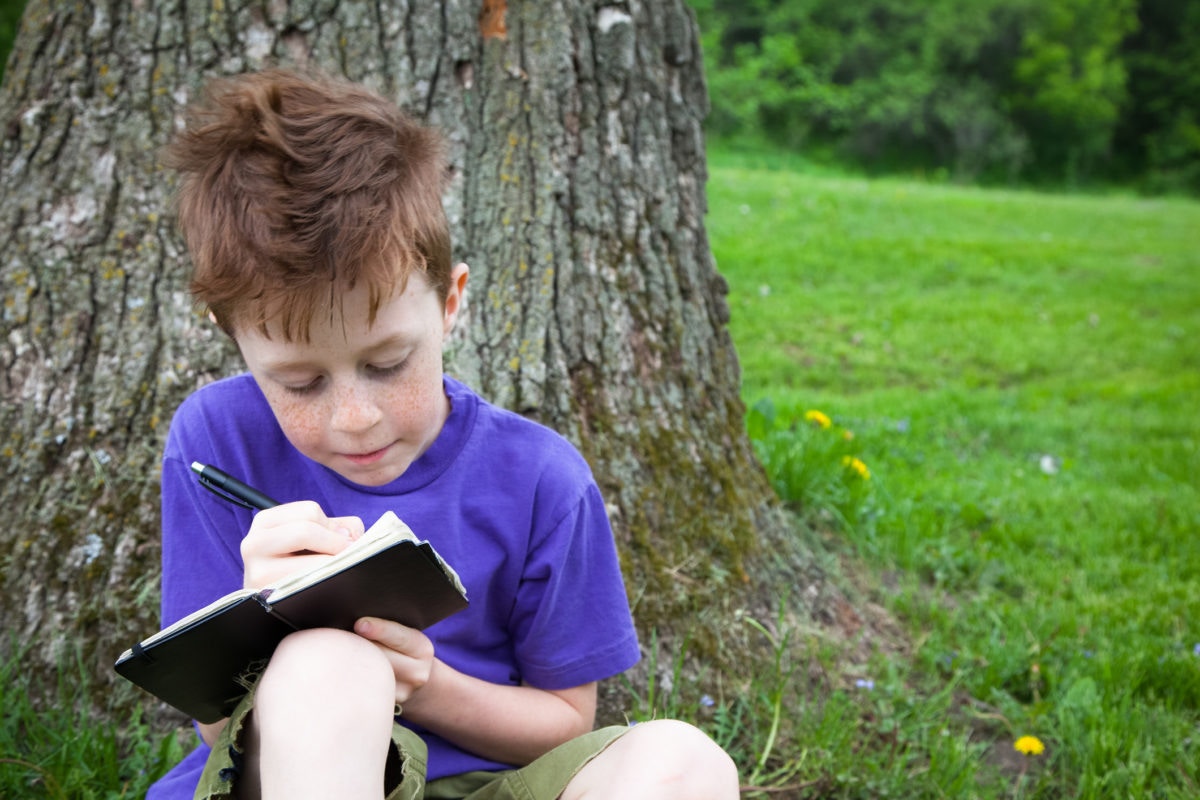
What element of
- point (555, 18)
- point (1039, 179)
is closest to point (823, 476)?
point (555, 18)

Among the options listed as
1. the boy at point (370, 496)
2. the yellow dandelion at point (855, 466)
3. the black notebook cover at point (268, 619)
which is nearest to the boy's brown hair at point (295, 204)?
the boy at point (370, 496)

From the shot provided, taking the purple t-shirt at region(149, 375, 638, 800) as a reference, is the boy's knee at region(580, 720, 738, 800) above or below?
below

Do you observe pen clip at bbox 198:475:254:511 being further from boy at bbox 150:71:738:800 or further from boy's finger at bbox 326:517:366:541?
boy's finger at bbox 326:517:366:541

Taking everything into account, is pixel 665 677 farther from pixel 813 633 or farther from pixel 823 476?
pixel 823 476

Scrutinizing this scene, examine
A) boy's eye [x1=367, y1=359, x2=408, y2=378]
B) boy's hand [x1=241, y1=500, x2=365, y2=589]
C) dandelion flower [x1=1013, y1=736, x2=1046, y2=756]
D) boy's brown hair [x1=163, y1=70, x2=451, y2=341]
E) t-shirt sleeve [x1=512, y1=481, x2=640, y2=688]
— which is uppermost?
boy's brown hair [x1=163, y1=70, x2=451, y2=341]

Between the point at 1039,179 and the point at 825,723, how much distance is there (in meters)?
25.1

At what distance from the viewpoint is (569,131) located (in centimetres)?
225

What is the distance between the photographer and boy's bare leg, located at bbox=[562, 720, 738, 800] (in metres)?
1.27

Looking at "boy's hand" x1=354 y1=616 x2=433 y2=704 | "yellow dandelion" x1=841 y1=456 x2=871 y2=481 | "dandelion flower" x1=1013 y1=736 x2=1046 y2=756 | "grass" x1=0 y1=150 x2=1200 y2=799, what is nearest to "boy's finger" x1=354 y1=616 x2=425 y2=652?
"boy's hand" x1=354 y1=616 x2=433 y2=704

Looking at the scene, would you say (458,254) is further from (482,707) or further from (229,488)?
(482,707)

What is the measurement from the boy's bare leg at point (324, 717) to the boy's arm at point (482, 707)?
0.09m

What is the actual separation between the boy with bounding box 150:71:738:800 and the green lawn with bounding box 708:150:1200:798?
2.70 ft

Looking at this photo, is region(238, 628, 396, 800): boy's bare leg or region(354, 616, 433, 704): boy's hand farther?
region(354, 616, 433, 704): boy's hand

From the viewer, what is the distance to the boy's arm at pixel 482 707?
135cm
